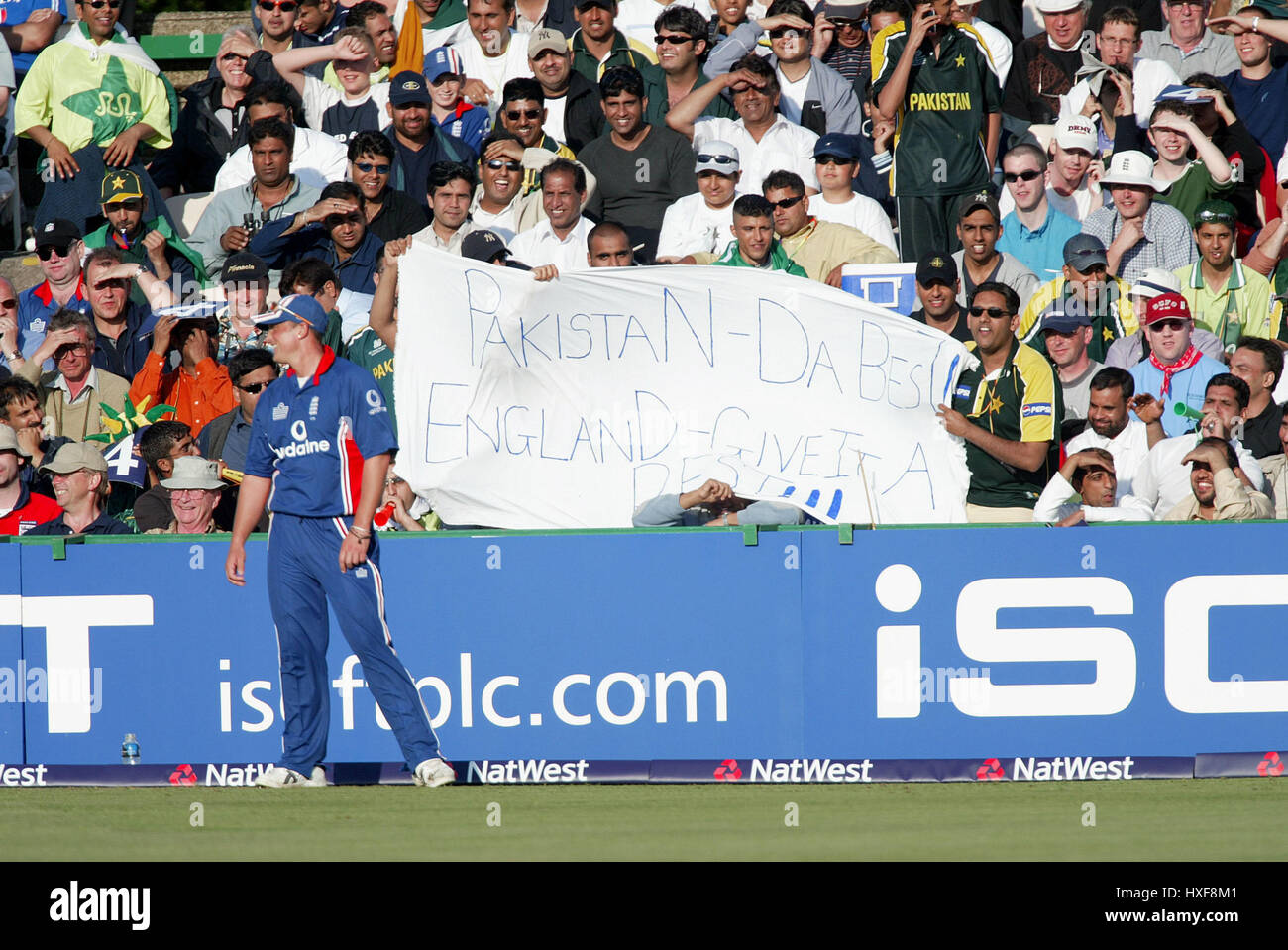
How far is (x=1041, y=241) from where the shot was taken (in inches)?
511

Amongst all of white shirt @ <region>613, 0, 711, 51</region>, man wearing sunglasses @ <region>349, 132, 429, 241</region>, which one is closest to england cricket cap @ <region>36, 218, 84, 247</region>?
man wearing sunglasses @ <region>349, 132, 429, 241</region>

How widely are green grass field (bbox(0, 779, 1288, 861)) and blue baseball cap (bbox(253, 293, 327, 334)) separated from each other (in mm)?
2531

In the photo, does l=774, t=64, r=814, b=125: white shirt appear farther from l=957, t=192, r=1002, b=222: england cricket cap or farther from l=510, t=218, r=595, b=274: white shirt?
l=510, t=218, r=595, b=274: white shirt

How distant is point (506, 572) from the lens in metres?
9.27

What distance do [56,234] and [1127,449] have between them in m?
8.27

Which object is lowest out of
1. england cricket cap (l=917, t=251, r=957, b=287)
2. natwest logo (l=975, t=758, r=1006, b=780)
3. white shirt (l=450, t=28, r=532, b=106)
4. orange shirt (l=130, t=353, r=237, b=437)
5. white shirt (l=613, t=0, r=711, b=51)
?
natwest logo (l=975, t=758, r=1006, b=780)

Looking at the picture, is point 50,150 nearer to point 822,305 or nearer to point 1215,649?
point 822,305

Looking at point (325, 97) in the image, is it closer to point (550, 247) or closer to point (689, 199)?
point (550, 247)

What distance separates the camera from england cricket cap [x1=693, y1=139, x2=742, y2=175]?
12.5 metres

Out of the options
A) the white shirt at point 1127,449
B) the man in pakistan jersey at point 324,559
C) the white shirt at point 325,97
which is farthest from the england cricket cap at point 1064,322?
the white shirt at point 325,97

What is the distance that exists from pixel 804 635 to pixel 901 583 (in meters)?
0.60

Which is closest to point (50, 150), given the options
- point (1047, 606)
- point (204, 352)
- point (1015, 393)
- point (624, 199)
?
point (204, 352)

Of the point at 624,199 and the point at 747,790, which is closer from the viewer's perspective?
the point at 747,790

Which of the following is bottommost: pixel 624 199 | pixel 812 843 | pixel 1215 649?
pixel 812 843
